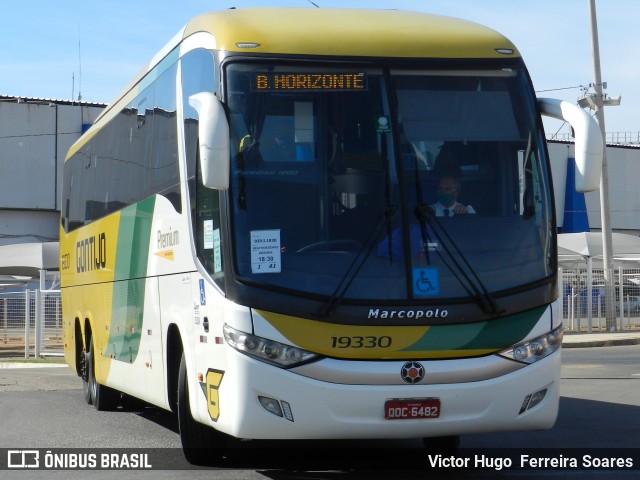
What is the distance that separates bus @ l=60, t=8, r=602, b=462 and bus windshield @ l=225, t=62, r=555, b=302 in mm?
13

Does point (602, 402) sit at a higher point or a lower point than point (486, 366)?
lower

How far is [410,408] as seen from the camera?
7.82m

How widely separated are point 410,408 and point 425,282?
88cm

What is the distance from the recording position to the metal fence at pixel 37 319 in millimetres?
28844

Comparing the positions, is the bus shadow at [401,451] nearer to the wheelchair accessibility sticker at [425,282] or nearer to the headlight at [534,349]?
the headlight at [534,349]

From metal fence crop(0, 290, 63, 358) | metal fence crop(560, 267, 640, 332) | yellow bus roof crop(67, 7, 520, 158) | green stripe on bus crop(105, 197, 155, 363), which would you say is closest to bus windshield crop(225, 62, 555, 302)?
yellow bus roof crop(67, 7, 520, 158)

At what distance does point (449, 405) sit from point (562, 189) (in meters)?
55.6

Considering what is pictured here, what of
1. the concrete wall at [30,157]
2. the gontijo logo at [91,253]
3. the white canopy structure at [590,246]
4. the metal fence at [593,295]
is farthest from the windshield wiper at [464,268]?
the concrete wall at [30,157]

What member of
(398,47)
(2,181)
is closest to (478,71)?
(398,47)

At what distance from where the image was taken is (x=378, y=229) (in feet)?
26.7

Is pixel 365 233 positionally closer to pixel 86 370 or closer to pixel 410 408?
pixel 410 408

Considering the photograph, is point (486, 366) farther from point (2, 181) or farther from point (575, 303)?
point (2, 181)

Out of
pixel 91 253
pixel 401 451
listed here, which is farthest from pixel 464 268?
pixel 91 253

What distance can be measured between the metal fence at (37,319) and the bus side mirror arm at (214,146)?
21.6m
